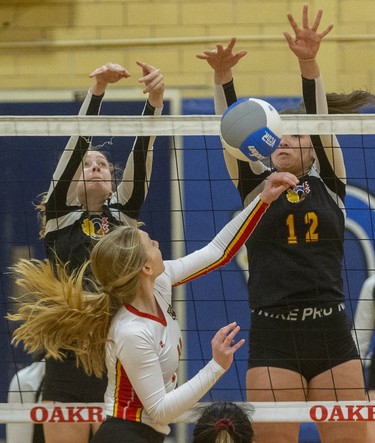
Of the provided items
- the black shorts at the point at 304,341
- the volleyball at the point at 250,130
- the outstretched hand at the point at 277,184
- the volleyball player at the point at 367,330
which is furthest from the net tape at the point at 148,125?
the volleyball player at the point at 367,330

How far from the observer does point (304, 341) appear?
4324 mm

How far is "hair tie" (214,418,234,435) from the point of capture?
3570mm

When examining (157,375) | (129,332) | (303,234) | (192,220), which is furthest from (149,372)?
(192,220)

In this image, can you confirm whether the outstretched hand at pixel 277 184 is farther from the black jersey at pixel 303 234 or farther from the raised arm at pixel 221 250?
the black jersey at pixel 303 234

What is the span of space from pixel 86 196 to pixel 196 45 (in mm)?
2689

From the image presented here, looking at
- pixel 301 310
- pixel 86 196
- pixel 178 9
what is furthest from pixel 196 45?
pixel 301 310

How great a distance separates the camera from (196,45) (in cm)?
708

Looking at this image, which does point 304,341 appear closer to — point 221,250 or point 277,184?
point 221,250

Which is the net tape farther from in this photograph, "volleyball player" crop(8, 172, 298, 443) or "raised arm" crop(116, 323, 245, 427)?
"raised arm" crop(116, 323, 245, 427)

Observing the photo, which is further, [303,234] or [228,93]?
[228,93]

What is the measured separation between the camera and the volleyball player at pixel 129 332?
11.6ft

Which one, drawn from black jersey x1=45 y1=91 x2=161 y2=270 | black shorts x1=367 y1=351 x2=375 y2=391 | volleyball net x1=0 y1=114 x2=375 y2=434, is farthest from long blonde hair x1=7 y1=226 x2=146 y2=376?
volleyball net x1=0 y1=114 x2=375 y2=434

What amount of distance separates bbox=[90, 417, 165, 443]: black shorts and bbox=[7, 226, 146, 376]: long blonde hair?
0.92 ft

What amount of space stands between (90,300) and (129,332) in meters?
0.28
